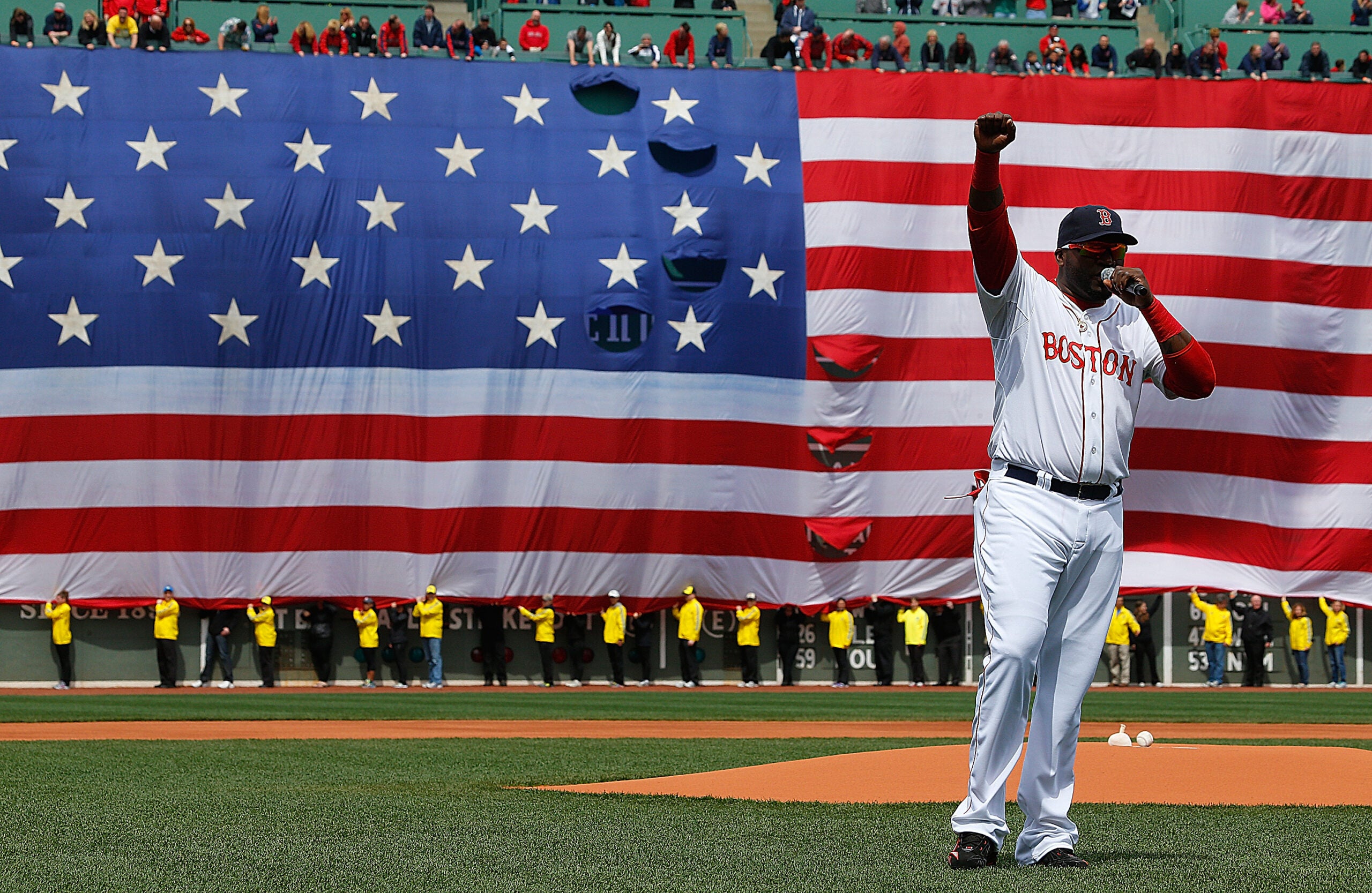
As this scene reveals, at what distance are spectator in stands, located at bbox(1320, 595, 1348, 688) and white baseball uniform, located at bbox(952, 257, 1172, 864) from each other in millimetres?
22774

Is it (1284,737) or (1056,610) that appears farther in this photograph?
(1284,737)

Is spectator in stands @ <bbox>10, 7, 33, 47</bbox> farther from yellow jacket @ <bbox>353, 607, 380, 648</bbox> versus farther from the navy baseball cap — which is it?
the navy baseball cap

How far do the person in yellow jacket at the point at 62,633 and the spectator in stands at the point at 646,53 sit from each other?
12585 millimetres

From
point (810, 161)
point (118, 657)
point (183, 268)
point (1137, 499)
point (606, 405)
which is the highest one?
point (810, 161)

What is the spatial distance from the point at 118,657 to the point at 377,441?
547 centimetres

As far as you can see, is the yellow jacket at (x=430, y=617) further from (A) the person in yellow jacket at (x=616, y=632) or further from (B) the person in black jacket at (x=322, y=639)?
(A) the person in yellow jacket at (x=616, y=632)

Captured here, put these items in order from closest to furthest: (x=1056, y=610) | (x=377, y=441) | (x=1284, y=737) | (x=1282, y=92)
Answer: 1. (x=1056, y=610)
2. (x=1284, y=737)
3. (x=377, y=441)
4. (x=1282, y=92)

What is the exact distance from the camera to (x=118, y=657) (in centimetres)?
2488

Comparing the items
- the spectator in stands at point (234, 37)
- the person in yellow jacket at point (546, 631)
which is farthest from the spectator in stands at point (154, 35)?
the person in yellow jacket at point (546, 631)

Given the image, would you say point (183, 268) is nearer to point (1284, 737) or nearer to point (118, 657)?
point (118, 657)

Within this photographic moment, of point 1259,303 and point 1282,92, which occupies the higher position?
point 1282,92

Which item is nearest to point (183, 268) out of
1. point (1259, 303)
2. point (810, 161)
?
point (810, 161)

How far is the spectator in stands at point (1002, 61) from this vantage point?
26781 mm

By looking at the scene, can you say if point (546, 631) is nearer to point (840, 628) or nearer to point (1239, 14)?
point (840, 628)
